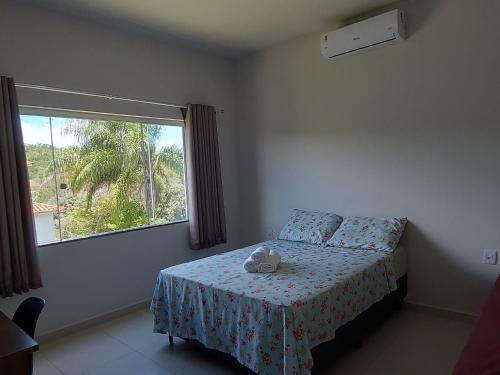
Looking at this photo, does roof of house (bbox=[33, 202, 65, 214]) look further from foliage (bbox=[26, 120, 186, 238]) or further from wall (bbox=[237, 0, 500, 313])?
wall (bbox=[237, 0, 500, 313])

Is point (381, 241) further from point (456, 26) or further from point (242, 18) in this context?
point (242, 18)

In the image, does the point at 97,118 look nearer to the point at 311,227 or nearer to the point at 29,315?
the point at 29,315

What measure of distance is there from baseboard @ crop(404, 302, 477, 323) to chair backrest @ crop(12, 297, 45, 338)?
2869mm

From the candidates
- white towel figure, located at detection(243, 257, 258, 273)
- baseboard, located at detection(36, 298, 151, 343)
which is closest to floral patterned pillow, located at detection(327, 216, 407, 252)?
white towel figure, located at detection(243, 257, 258, 273)

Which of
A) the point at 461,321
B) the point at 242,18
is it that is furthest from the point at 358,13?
the point at 461,321

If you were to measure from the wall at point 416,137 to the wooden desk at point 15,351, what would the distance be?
9.21 ft

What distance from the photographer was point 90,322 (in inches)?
119

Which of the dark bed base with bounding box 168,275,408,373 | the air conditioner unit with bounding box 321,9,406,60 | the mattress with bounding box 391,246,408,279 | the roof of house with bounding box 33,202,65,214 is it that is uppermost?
the air conditioner unit with bounding box 321,9,406,60

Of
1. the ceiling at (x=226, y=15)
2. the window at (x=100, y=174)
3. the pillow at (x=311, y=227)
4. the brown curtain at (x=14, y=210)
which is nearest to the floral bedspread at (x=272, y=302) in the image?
Answer: the pillow at (x=311, y=227)

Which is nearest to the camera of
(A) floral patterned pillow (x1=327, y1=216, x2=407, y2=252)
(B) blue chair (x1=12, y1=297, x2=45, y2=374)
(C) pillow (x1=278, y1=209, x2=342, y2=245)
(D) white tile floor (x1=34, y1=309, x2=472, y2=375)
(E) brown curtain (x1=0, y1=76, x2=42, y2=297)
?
(B) blue chair (x1=12, y1=297, x2=45, y2=374)

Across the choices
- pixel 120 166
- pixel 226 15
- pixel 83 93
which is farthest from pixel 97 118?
pixel 226 15

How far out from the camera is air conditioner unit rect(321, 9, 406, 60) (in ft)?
9.26

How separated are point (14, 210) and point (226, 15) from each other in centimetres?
231

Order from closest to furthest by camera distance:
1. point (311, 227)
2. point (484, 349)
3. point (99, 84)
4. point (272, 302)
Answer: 1. point (484, 349)
2. point (272, 302)
3. point (99, 84)
4. point (311, 227)
